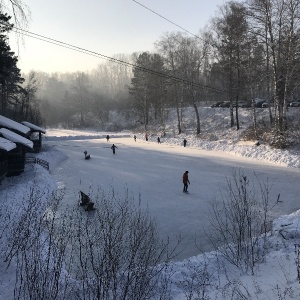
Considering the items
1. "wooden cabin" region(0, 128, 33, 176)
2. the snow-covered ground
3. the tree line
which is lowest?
the snow-covered ground

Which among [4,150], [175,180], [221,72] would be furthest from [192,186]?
[221,72]

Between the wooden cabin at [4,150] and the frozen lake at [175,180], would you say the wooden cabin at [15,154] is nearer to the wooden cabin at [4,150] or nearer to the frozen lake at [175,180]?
the wooden cabin at [4,150]

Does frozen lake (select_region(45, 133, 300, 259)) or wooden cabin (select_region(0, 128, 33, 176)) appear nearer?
frozen lake (select_region(45, 133, 300, 259))

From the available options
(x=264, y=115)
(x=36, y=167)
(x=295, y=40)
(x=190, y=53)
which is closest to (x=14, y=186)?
(x=36, y=167)

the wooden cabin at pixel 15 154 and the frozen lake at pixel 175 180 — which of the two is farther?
the wooden cabin at pixel 15 154

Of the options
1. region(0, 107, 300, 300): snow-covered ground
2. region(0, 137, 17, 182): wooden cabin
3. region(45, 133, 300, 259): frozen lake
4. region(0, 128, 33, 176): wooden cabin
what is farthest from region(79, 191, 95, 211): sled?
region(0, 128, 33, 176): wooden cabin

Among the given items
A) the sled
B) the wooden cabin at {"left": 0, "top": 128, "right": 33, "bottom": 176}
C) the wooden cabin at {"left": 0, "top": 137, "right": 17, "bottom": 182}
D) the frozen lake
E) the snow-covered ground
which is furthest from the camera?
the wooden cabin at {"left": 0, "top": 128, "right": 33, "bottom": 176}

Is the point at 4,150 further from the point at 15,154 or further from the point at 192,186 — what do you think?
the point at 192,186

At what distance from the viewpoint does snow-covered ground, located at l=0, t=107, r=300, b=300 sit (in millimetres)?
6941

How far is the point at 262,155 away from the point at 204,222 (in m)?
13.9

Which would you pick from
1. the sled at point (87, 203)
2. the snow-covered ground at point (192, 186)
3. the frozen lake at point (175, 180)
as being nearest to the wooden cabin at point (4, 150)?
the snow-covered ground at point (192, 186)

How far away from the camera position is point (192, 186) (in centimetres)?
1680

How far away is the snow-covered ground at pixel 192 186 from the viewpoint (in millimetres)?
6941

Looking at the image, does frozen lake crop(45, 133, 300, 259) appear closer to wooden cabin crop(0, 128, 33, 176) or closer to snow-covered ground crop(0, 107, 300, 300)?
snow-covered ground crop(0, 107, 300, 300)
